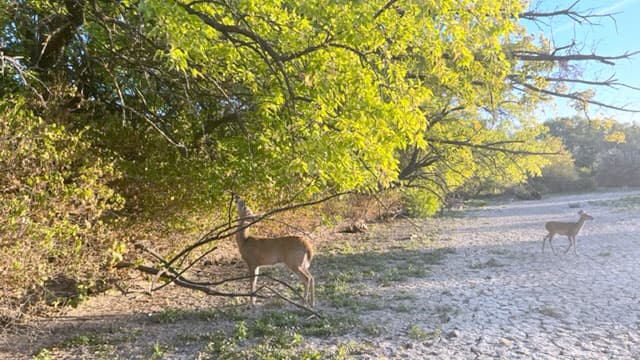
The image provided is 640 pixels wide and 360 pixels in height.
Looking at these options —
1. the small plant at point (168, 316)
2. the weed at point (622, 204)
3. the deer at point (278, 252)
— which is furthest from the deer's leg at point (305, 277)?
the weed at point (622, 204)

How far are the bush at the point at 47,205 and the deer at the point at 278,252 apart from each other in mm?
2096

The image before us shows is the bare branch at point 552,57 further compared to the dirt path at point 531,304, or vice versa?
the bare branch at point 552,57

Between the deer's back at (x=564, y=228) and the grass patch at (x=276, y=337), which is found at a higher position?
the deer's back at (x=564, y=228)

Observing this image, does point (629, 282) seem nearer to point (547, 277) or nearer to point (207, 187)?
point (547, 277)

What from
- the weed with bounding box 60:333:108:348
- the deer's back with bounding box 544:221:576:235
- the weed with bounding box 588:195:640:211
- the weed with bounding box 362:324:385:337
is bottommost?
the weed with bounding box 588:195:640:211

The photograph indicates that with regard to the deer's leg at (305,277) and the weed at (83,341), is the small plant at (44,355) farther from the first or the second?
the deer's leg at (305,277)

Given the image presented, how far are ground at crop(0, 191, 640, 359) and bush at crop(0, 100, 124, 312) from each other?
1.03 m

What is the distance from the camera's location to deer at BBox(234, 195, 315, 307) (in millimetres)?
6766

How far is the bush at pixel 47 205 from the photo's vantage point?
4.22 meters

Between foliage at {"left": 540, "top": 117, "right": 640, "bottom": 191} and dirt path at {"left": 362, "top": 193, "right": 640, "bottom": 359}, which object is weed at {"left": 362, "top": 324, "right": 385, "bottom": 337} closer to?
dirt path at {"left": 362, "top": 193, "right": 640, "bottom": 359}

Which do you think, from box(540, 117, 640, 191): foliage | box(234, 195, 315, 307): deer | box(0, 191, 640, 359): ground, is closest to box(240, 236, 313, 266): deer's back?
box(234, 195, 315, 307): deer

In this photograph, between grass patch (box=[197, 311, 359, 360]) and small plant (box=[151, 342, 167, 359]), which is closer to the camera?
grass patch (box=[197, 311, 359, 360])

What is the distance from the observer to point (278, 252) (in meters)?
6.87

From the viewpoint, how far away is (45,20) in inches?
201
